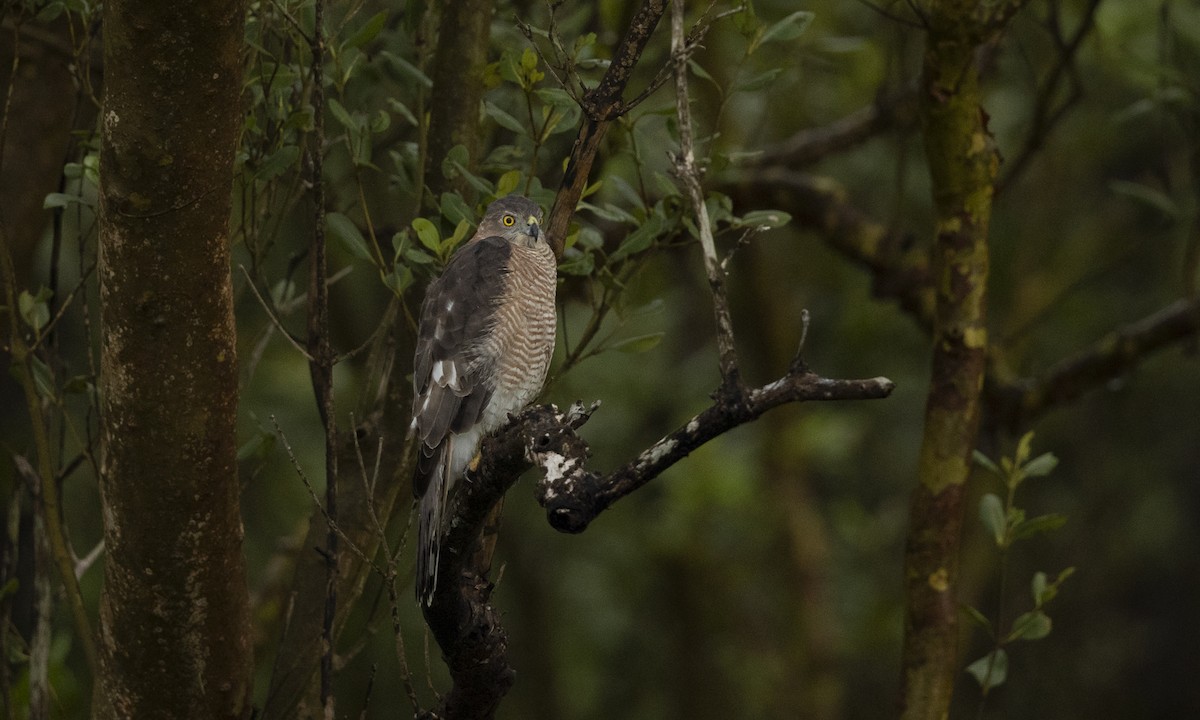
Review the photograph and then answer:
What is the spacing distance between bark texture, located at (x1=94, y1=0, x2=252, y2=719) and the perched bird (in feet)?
1.96

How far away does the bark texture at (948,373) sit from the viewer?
347 cm

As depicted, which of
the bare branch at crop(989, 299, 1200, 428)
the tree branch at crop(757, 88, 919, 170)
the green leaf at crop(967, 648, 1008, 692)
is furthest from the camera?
the tree branch at crop(757, 88, 919, 170)

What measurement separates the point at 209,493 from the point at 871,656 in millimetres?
8754

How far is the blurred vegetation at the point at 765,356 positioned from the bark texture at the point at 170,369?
407mm

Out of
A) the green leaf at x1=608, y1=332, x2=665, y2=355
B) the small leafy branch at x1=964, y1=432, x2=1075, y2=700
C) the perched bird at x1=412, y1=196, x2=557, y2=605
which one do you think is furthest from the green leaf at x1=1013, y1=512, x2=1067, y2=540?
the perched bird at x1=412, y1=196, x2=557, y2=605

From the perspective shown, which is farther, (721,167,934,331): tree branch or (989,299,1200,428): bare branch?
(721,167,934,331): tree branch

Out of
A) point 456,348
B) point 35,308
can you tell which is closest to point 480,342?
point 456,348

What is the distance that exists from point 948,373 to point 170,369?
2023 mm

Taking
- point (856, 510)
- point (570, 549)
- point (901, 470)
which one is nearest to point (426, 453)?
point (856, 510)

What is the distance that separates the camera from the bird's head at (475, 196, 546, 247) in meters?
3.90

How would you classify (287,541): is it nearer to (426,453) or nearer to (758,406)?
(426,453)

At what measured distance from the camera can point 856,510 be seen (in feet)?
28.9

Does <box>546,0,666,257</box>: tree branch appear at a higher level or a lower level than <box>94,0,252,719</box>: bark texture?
higher

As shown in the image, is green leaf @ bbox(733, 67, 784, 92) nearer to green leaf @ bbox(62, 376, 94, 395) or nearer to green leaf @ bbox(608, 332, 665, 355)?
green leaf @ bbox(608, 332, 665, 355)
